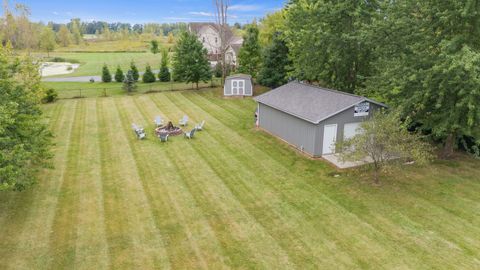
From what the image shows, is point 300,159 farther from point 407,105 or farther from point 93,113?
point 93,113

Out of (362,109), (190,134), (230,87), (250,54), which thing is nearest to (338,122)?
(362,109)

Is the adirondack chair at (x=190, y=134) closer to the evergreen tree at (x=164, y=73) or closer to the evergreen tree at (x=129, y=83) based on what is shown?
the evergreen tree at (x=129, y=83)

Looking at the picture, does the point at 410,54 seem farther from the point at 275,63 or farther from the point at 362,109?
the point at 275,63

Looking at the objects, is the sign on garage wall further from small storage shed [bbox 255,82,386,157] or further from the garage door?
the garage door

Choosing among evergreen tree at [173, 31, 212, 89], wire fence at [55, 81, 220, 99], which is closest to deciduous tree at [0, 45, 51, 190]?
wire fence at [55, 81, 220, 99]

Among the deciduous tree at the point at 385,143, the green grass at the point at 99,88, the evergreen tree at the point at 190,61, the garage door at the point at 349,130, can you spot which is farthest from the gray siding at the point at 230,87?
the deciduous tree at the point at 385,143
